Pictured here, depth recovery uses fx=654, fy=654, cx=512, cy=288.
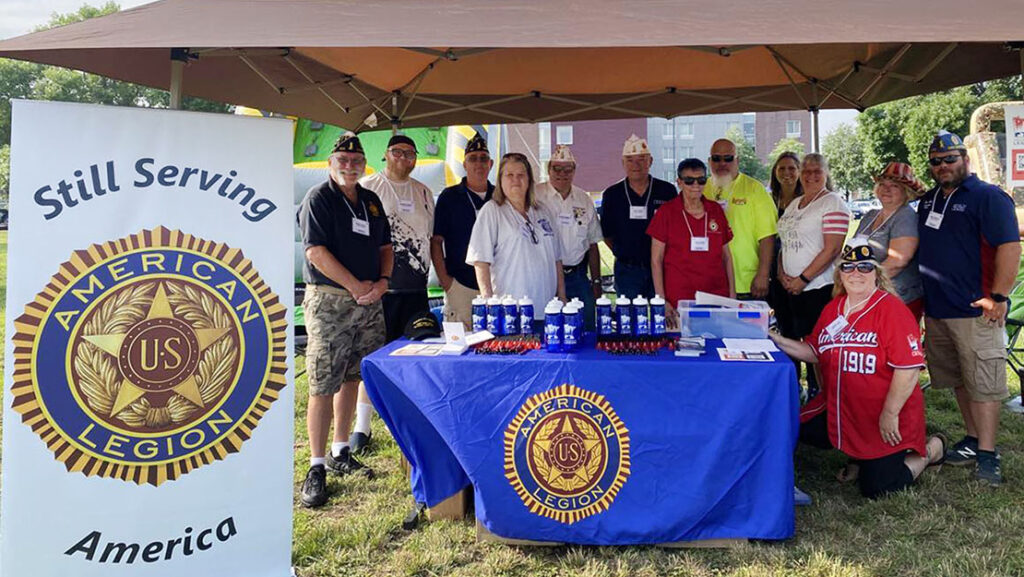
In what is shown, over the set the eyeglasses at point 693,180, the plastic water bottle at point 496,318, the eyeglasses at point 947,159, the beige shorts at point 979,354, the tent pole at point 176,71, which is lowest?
the beige shorts at point 979,354

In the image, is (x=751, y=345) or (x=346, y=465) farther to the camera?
(x=346, y=465)

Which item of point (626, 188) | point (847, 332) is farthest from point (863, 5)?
point (626, 188)

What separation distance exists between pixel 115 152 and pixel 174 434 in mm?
894

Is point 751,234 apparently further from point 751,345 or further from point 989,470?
point 989,470

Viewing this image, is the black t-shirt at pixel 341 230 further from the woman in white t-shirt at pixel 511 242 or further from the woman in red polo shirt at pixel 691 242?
the woman in red polo shirt at pixel 691 242

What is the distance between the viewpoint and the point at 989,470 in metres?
3.06

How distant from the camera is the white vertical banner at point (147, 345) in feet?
6.28

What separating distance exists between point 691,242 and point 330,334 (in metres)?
1.85

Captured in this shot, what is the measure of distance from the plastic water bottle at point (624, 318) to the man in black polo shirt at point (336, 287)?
1.26m

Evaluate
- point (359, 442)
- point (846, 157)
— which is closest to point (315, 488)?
point (359, 442)

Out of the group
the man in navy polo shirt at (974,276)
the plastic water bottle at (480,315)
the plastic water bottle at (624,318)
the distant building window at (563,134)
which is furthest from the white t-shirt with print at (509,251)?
the distant building window at (563,134)

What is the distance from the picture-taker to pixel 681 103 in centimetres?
504

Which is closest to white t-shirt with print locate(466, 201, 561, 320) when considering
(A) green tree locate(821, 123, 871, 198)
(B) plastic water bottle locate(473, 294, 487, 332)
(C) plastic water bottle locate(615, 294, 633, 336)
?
(B) plastic water bottle locate(473, 294, 487, 332)

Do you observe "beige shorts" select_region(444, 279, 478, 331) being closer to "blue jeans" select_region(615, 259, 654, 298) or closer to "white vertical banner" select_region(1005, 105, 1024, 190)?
"blue jeans" select_region(615, 259, 654, 298)
